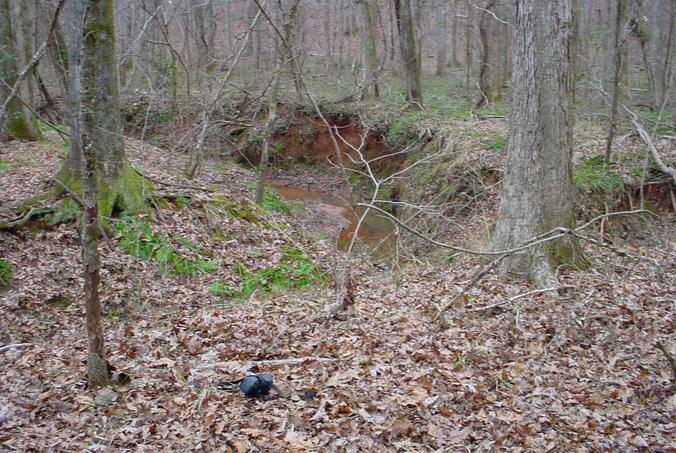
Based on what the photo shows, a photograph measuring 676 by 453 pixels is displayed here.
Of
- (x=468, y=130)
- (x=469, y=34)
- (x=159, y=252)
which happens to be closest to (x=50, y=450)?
(x=159, y=252)

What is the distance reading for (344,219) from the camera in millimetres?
15836

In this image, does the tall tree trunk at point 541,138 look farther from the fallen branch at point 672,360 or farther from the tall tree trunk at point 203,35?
the tall tree trunk at point 203,35

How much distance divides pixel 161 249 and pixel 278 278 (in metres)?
1.89

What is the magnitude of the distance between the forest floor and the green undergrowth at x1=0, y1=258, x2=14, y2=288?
0.32 ft

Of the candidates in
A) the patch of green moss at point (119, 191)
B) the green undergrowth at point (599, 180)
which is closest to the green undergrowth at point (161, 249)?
the patch of green moss at point (119, 191)

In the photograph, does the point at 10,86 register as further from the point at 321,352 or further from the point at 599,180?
the point at 599,180

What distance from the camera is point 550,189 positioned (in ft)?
24.3

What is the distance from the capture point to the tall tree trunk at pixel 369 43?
19.4 m

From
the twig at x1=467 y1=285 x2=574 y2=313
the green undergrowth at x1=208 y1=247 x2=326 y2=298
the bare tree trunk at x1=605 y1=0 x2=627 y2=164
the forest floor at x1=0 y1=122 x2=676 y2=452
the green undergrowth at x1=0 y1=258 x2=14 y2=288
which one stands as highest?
the bare tree trunk at x1=605 y1=0 x2=627 y2=164

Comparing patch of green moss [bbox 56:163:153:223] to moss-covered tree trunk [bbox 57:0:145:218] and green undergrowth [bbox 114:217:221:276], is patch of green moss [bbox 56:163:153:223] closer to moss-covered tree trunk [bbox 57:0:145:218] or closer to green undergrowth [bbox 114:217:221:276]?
moss-covered tree trunk [bbox 57:0:145:218]

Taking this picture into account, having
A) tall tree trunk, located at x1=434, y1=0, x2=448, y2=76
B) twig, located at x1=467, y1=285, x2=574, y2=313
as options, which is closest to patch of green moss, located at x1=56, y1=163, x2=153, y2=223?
twig, located at x1=467, y1=285, x2=574, y2=313

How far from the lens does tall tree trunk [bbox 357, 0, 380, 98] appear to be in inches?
766

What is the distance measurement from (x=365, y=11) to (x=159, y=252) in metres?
13.5

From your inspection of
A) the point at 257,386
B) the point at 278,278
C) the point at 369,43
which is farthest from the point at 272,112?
the point at 369,43
